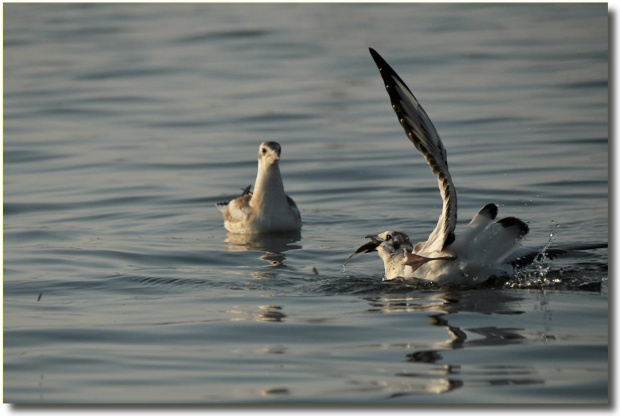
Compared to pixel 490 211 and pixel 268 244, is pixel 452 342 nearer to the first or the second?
pixel 490 211

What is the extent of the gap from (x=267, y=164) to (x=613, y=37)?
3953 mm

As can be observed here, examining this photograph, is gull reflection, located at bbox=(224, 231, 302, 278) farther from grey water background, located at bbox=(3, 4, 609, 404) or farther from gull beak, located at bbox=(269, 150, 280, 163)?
gull beak, located at bbox=(269, 150, 280, 163)

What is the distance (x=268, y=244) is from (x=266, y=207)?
492mm

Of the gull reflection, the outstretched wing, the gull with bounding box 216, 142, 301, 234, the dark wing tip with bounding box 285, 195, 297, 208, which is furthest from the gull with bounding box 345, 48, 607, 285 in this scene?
the dark wing tip with bounding box 285, 195, 297, 208

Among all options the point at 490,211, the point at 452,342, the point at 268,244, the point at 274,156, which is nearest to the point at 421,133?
the point at 490,211

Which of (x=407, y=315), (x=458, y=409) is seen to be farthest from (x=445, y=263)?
(x=458, y=409)

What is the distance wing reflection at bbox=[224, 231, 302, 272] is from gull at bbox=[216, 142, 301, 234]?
0.06 metres

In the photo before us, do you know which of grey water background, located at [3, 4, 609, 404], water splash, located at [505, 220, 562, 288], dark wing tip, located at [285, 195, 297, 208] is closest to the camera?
grey water background, located at [3, 4, 609, 404]

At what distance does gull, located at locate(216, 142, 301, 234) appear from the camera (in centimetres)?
962

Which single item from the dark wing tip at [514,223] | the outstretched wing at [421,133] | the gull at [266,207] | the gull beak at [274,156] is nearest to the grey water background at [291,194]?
the gull at [266,207]

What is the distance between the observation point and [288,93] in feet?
34.4

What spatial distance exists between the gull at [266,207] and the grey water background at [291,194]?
15 cm

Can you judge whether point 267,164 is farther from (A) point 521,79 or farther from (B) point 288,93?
(A) point 521,79

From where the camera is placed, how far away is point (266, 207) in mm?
9750
